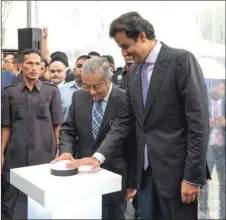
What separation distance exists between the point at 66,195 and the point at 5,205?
1625mm

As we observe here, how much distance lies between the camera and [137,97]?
142 cm

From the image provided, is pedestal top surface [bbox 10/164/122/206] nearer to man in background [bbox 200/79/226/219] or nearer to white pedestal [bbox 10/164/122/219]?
white pedestal [bbox 10/164/122/219]

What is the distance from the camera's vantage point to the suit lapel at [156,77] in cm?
134

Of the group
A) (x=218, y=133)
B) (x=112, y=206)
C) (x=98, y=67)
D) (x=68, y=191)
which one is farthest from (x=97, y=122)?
(x=218, y=133)

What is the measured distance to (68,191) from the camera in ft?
3.21

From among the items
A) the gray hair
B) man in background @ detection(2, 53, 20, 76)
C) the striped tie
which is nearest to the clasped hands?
the striped tie

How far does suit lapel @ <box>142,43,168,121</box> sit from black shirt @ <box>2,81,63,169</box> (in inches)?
45.0

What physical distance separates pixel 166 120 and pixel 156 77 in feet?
0.51

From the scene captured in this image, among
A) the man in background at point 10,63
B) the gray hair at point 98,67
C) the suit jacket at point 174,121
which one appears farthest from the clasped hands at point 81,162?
the man in background at point 10,63

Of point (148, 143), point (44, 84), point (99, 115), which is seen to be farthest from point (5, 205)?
point (148, 143)

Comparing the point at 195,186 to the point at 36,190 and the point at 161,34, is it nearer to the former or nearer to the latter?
the point at 36,190

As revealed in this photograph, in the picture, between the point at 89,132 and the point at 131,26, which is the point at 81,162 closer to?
the point at 89,132

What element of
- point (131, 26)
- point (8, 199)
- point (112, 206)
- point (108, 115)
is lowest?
point (8, 199)

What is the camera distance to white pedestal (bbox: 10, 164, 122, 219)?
954 millimetres
